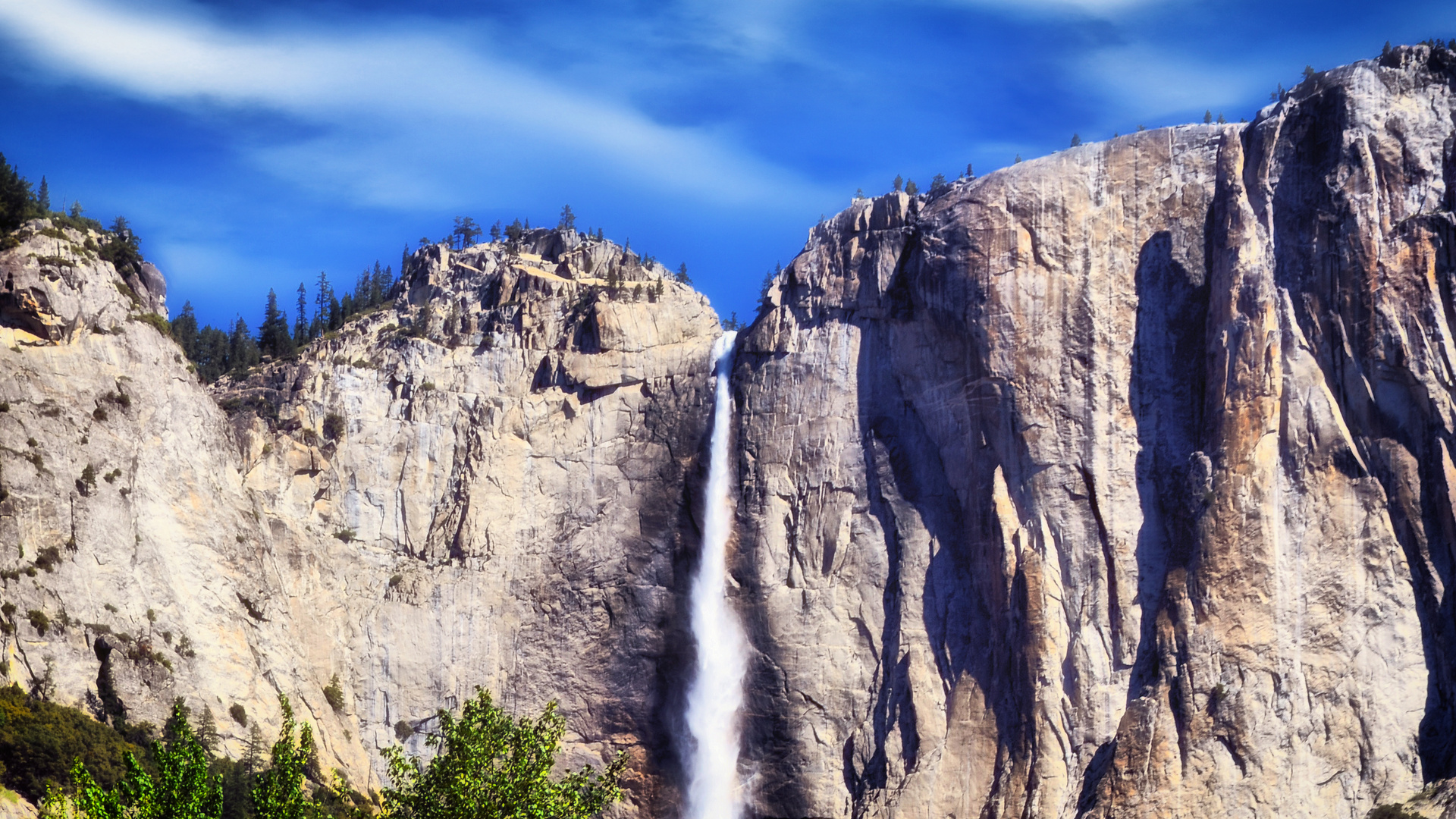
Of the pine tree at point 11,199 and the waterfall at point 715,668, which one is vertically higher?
the pine tree at point 11,199

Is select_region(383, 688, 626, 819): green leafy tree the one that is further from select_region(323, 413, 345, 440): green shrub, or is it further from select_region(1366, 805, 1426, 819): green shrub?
select_region(323, 413, 345, 440): green shrub

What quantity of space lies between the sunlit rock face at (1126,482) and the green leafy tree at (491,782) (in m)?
26.7

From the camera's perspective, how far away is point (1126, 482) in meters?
58.0

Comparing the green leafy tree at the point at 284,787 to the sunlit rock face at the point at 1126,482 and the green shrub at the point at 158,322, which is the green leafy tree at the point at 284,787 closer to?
the sunlit rock face at the point at 1126,482

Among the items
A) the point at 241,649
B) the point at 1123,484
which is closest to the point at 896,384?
the point at 1123,484

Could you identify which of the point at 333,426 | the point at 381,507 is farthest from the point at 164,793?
the point at 333,426

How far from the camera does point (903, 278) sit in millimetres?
64688

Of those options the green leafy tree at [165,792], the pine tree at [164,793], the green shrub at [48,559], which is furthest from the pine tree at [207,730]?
the green leafy tree at [165,792]

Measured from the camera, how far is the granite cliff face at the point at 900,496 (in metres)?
52.9

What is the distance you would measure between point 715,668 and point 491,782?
32.3m

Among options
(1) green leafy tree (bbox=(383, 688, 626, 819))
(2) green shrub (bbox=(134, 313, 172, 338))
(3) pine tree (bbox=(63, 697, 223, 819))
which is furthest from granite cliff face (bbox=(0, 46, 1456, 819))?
(1) green leafy tree (bbox=(383, 688, 626, 819))

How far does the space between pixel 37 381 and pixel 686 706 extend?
85.5ft

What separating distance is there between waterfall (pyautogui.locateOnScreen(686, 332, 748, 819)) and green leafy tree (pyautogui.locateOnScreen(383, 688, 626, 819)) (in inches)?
1156

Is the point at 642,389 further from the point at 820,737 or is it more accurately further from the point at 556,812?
the point at 556,812
